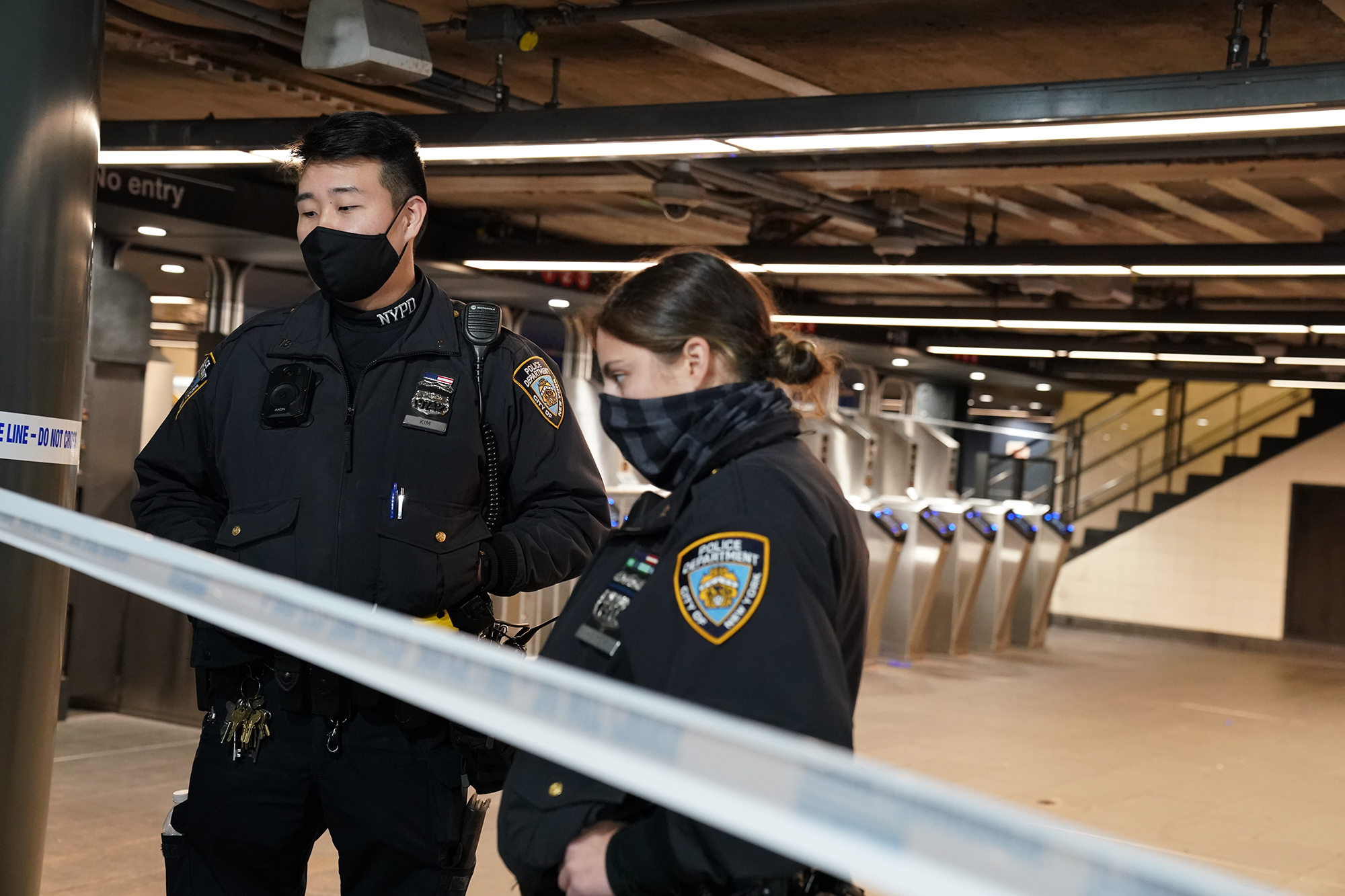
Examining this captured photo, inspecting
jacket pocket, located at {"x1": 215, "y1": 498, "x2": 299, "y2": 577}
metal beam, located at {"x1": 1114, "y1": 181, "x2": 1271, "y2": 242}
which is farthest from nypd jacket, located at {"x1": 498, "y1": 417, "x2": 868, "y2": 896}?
metal beam, located at {"x1": 1114, "y1": 181, "x2": 1271, "y2": 242}

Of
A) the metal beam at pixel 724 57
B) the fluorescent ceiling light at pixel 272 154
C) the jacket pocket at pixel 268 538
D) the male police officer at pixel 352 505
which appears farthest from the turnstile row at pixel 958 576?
the jacket pocket at pixel 268 538

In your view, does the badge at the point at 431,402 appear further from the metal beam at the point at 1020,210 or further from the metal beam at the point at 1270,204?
the metal beam at the point at 1020,210

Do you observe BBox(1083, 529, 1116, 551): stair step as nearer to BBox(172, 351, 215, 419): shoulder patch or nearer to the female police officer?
BBox(172, 351, 215, 419): shoulder patch

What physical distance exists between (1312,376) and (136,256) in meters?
9.98

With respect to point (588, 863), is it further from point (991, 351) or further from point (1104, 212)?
point (991, 351)

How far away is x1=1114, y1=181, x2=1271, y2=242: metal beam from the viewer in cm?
659

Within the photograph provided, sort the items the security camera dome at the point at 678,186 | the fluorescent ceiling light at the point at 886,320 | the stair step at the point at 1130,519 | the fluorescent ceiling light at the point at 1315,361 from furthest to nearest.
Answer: the stair step at the point at 1130,519, the fluorescent ceiling light at the point at 1315,361, the fluorescent ceiling light at the point at 886,320, the security camera dome at the point at 678,186

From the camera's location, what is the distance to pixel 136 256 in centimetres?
752

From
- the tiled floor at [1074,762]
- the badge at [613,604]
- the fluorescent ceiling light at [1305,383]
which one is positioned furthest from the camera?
the fluorescent ceiling light at [1305,383]

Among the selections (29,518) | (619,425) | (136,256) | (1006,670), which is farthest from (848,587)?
(1006,670)

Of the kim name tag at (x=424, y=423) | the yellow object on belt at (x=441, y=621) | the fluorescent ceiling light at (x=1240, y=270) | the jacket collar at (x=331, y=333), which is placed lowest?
the yellow object on belt at (x=441, y=621)

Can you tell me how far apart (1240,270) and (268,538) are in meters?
5.06

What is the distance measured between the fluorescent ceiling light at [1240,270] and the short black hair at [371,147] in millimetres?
4601

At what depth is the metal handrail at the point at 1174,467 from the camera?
14.4 m
